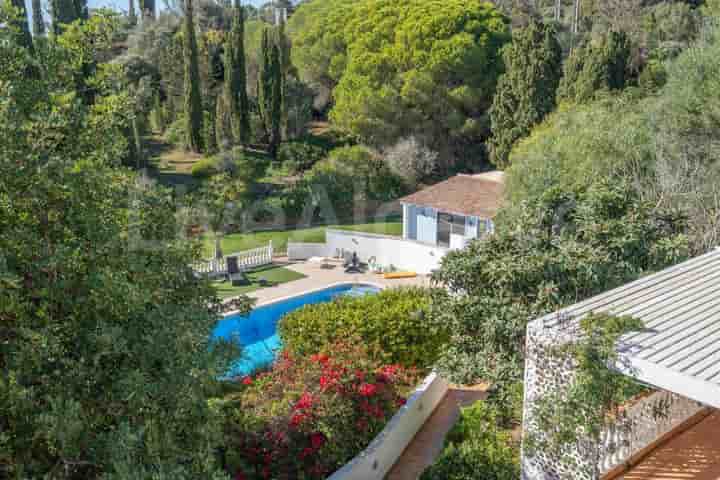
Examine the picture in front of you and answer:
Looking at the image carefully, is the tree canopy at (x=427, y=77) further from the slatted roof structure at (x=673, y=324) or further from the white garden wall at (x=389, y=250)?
the slatted roof structure at (x=673, y=324)

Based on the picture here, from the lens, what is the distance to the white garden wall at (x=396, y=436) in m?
9.84

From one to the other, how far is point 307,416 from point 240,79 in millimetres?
32747

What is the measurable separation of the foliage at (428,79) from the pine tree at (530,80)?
16.8 feet

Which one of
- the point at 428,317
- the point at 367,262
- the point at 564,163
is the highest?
the point at 564,163

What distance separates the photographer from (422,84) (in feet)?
126

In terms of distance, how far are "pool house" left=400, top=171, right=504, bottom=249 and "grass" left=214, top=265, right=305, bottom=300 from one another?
20.0 ft

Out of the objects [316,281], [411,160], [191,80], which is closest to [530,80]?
[411,160]

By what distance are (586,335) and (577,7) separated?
46586mm

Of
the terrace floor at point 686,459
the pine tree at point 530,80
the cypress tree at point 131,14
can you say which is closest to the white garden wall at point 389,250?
the pine tree at point 530,80

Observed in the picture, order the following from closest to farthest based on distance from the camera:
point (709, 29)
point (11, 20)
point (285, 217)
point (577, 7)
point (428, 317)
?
point (11, 20), point (428, 317), point (709, 29), point (285, 217), point (577, 7)

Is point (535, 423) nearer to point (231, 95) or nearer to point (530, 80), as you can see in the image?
point (530, 80)

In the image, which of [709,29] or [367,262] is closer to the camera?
[709,29]

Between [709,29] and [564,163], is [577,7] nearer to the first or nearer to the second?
[709,29]

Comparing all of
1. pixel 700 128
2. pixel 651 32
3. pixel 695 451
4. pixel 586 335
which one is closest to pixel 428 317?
pixel 586 335
